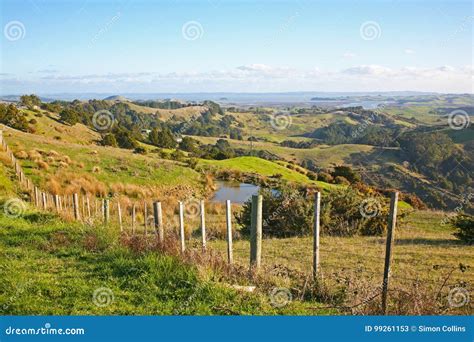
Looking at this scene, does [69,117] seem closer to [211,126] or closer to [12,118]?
[12,118]

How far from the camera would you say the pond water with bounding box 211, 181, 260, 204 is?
3254 centimetres

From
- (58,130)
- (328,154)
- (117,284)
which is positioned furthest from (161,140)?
(117,284)

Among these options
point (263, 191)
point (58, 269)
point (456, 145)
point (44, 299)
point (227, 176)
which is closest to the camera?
point (44, 299)

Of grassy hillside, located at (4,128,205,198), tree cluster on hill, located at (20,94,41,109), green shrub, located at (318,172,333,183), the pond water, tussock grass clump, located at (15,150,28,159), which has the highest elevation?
tree cluster on hill, located at (20,94,41,109)

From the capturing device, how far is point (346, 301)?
6.57 metres

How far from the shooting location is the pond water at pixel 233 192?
32.5 m

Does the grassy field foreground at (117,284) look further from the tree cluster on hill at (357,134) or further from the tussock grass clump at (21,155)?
the tree cluster on hill at (357,134)

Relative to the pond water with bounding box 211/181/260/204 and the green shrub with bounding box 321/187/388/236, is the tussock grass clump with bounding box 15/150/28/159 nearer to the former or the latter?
the pond water with bounding box 211/181/260/204

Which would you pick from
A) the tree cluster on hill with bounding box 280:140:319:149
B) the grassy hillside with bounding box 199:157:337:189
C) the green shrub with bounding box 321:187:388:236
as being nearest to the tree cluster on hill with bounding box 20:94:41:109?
the grassy hillside with bounding box 199:157:337:189

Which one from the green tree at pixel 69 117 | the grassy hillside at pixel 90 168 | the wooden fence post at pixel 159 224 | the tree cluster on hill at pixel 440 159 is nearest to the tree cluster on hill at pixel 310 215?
the wooden fence post at pixel 159 224

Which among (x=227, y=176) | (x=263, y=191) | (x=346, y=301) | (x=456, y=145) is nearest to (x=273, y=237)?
(x=263, y=191)

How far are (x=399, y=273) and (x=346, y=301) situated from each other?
12.6 feet

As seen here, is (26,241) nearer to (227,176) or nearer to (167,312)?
(167,312)

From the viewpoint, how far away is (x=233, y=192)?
36.1m
